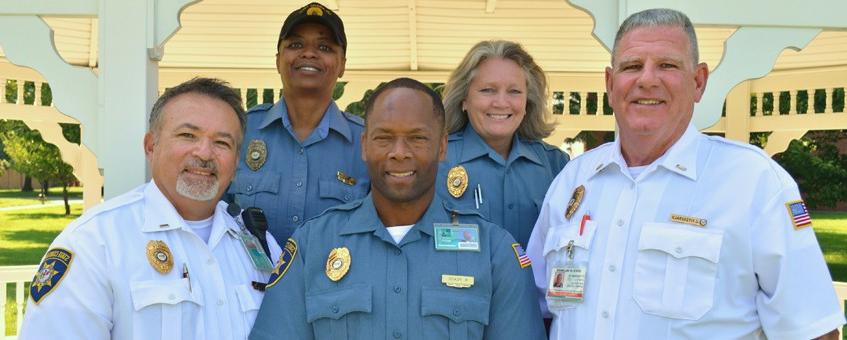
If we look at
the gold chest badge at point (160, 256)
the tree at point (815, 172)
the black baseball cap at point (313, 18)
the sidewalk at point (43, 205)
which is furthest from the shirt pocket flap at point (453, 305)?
the sidewalk at point (43, 205)

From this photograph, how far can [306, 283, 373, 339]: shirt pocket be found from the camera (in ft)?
8.03

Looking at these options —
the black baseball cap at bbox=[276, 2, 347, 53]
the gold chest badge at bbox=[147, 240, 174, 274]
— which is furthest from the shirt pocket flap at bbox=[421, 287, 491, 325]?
the black baseball cap at bbox=[276, 2, 347, 53]

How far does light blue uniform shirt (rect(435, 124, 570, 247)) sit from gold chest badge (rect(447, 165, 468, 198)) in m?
0.02

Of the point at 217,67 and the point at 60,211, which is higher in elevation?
the point at 217,67

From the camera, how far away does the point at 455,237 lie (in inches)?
101

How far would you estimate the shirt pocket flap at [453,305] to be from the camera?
245 centimetres

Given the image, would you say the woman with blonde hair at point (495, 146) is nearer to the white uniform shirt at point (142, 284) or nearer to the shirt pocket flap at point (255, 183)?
the shirt pocket flap at point (255, 183)

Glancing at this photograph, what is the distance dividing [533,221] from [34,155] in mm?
23081

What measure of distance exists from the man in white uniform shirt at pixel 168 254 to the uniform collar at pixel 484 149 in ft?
3.33

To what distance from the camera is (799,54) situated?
7301 millimetres

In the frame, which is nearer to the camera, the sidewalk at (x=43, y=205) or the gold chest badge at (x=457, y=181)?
the gold chest badge at (x=457, y=181)

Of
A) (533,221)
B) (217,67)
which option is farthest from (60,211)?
(533,221)

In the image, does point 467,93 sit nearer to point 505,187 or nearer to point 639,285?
point 505,187

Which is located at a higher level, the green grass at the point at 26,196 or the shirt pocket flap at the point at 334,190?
the shirt pocket flap at the point at 334,190
